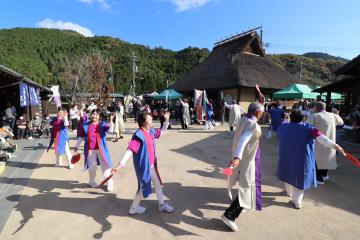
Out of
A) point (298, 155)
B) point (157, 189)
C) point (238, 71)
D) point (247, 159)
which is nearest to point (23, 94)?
point (157, 189)

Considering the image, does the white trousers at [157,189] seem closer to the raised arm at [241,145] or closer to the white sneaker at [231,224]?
the white sneaker at [231,224]

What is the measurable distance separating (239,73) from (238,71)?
0.35m

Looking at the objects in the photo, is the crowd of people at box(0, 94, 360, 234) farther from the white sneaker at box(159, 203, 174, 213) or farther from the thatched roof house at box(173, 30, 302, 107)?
the thatched roof house at box(173, 30, 302, 107)

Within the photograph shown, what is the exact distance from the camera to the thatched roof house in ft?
70.4

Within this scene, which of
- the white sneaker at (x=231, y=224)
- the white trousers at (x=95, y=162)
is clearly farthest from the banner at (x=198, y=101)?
the white sneaker at (x=231, y=224)

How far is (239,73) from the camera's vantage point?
847 inches

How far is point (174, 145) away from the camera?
35.3ft

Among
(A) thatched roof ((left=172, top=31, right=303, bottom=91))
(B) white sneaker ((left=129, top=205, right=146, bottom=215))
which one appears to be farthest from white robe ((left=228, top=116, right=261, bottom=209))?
(A) thatched roof ((left=172, top=31, right=303, bottom=91))

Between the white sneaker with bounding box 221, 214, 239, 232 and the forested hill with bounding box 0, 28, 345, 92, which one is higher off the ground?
the forested hill with bounding box 0, 28, 345, 92

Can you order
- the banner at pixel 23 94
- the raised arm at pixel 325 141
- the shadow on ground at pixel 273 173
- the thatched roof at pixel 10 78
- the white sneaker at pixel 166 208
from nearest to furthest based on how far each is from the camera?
1. the raised arm at pixel 325 141
2. the white sneaker at pixel 166 208
3. the shadow on ground at pixel 273 173
4. the thatched roof at pixel 10 78
5. the banner at pixel 23 94

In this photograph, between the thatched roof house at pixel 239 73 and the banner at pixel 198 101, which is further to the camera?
the thatched roof house at pixel 239 73

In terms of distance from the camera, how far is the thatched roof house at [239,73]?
21.5 m

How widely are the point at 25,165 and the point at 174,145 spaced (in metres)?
4.78

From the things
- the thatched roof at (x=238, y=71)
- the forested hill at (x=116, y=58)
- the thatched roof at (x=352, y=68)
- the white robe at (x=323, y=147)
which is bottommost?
the white robe at (x=323, y=147)
